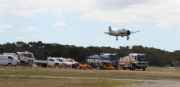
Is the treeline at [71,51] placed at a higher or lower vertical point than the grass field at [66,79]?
higher

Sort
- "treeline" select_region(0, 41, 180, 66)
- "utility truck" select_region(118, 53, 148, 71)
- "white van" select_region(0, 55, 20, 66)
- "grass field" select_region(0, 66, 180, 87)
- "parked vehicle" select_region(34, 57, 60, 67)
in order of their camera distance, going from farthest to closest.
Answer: "treeline" select_region(0, 41, 180, 66) < "parked vehicle" select_region(34, 57, 60, 67) < "utility truck" select_region(118, 53, 148, 71) < "white van" select_region(0, 55, 20, 66) < "grass field" select_region(0, 66, 180, 87)

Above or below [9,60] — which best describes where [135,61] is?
below

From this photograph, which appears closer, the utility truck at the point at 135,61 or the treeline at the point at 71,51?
the utility truck at the point at 135,61

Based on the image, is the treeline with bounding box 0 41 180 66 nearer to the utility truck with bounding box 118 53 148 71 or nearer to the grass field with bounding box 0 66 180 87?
the utility truck with bounding box 118 53 148 71

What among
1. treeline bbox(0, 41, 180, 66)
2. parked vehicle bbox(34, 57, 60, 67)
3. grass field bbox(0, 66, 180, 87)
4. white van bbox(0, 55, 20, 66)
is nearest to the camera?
grass field bbox(0, 66, 180, 87)

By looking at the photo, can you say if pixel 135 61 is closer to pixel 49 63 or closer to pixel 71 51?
pixel 49 63

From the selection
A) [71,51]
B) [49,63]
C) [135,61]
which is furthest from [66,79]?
[71,51]

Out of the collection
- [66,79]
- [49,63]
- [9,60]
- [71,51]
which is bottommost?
[66,79]

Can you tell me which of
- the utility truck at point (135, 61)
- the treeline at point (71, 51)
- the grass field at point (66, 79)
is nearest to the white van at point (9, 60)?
the utility truck at point (135, 61)

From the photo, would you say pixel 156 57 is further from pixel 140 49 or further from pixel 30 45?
pixel 30 45

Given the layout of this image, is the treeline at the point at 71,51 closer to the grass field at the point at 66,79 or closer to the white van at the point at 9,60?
the white van at the point at 9,60

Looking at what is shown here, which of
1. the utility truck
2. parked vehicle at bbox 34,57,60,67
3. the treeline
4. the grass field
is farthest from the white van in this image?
the treeline

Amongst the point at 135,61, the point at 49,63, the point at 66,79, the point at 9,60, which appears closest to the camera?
the point at 66,79

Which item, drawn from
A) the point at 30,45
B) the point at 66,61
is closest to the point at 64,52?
the point at 30,45
